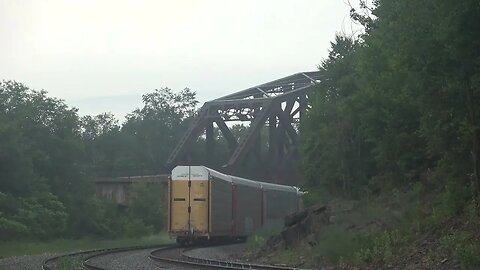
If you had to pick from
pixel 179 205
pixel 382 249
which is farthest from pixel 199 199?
pixel 382 249

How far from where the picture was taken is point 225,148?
4136 inches

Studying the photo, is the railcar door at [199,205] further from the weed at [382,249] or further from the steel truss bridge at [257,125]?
the steel truss bridge at [257,125]

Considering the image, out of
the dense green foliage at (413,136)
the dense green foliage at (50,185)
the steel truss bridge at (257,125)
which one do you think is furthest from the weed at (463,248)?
the steel truss bridge at (257,125)

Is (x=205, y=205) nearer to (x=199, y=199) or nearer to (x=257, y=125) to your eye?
(x=199, y=199)

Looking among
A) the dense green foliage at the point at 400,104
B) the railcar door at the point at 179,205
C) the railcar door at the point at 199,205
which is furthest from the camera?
the railcar door at the point at 179,205

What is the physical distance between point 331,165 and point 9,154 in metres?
25.0

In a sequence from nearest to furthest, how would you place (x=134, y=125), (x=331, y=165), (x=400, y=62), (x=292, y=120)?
(x=400, y=62) < (x=331, y=165) < (x=292, y=120) < (x=134, y=125)

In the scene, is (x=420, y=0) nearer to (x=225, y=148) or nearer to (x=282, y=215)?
(x=282, y=215)

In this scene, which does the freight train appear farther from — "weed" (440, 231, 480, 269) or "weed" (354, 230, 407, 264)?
"weed" (440, 231, 480, 269)

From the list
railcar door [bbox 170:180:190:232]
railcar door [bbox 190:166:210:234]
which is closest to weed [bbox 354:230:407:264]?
railcar door [bbox 190:166:210:234]

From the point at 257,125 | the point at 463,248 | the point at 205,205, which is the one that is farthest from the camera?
the point at 257,125

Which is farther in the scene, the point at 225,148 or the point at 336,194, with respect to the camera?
the point at 225,148

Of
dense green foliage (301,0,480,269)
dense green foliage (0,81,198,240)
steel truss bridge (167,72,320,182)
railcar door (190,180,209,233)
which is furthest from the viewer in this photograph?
steel truss bridge (167,72,320,182)

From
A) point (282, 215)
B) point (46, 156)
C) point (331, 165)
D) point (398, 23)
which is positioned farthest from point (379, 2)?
point (46, 156)
